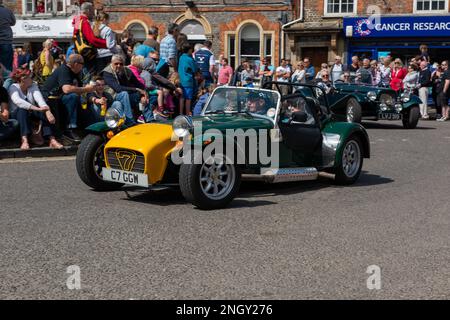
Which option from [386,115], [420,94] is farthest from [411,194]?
[420,94]

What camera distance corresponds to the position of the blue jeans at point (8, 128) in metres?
11.6

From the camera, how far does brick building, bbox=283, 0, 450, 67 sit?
28.9 m

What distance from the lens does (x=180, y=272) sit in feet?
17.3

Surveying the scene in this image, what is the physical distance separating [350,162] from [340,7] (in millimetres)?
22202

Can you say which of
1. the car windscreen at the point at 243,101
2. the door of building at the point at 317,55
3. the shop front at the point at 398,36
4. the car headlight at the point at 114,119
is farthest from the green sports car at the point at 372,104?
the door of building at the point at 317,55

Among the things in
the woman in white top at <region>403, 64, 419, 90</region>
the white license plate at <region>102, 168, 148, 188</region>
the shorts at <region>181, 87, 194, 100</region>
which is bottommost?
the white license plate at <region>102, 168, 148, 188</region>

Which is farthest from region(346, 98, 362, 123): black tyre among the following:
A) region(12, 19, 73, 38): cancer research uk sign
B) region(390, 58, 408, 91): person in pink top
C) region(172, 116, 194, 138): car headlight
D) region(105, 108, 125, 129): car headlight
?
region(12, 19, 73, 38): cancer research uk sign

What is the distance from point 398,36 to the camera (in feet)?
96.2

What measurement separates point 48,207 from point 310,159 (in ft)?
11.5

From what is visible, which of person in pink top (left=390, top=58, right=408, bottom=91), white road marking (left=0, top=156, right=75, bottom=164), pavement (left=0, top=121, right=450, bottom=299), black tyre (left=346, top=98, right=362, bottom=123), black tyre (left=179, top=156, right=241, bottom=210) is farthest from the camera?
person in pink top (left=390, top=58, right=408, bottom=91)

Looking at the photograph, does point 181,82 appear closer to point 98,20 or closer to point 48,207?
point 98,20

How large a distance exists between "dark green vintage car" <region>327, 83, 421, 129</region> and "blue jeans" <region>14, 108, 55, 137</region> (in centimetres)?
769

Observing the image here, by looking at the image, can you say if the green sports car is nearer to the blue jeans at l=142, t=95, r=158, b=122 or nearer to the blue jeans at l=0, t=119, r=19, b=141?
the blue jeans at l=142, t=95, r=158, b=122

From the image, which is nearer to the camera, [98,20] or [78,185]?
[78,185]
